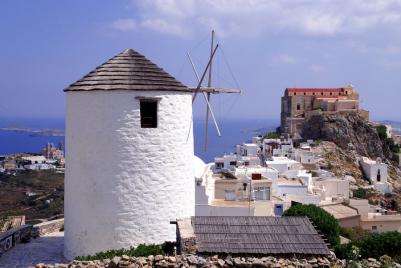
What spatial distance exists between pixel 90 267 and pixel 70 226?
4348 millimetres

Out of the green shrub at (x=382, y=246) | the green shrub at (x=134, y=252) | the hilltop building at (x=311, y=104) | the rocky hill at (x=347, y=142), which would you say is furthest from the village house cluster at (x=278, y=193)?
the hilltop building at (x=311, y=104)

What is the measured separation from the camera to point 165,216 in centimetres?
1294

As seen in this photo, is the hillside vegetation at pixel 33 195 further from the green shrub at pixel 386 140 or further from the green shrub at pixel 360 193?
the green shrub at pixel 386 140

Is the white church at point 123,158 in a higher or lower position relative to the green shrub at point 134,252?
higher

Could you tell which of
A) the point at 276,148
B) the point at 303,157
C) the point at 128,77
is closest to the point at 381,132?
the point at 276,148

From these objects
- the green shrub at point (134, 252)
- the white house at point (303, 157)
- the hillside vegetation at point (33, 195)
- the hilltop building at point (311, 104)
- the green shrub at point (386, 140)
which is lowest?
the hillside vegetation at point (33, 195)

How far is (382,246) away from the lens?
43.3 feet

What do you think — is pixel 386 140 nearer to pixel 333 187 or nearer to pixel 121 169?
pixel 333 187

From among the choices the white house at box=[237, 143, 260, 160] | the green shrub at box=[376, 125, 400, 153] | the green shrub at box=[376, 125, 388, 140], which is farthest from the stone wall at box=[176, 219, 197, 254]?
the green shrub at box=[376, 125, 400, 153]

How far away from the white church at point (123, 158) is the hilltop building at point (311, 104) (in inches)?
2560

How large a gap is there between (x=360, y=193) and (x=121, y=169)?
1456 inches

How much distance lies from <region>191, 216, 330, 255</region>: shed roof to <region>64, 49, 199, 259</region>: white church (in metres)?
1.88

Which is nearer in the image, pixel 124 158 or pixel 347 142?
pixel 124 158

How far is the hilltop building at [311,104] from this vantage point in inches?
Result: 3073
